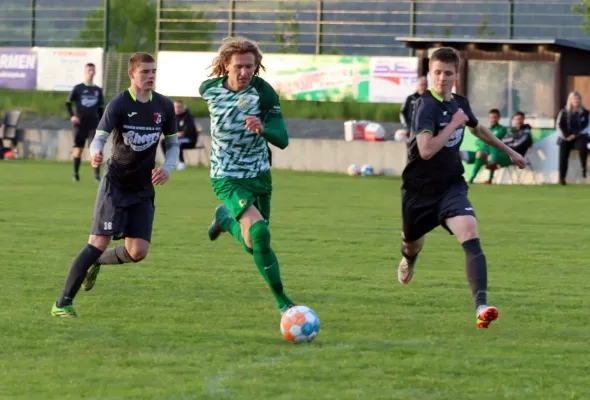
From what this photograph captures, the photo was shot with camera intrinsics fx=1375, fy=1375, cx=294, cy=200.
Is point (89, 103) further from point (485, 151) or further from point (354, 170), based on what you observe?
point (485, 151)

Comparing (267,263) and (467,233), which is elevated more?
(467,233)

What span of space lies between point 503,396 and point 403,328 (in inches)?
80.0

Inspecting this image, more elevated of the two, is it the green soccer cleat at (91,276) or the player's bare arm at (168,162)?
the player's bare arm at (168,162)

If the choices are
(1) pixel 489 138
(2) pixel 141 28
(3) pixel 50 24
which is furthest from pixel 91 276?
(2) pixel 141 28

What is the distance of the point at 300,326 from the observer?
24.8ft

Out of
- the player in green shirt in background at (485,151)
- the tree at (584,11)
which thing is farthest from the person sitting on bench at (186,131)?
the tree at (584,11)

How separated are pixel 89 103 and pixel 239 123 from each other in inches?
630

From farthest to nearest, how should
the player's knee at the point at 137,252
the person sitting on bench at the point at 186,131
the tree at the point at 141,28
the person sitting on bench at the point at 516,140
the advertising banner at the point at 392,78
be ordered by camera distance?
1. the tree at the point at 141,28
2. the advertising banner at the point at 392,78
3. the person sitting on bench at the point at 186,131
4. the person sitting on bench at the point at 516,140
5. the player's knee at the point at 137,252

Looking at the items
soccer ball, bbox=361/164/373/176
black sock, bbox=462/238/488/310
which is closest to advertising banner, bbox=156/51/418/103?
soccer ball, bbox=361/164/373/176

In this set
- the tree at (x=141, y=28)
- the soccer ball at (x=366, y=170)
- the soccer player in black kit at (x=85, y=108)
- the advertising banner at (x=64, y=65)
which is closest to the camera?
the soccer player in black kit at (x=85, y=108)

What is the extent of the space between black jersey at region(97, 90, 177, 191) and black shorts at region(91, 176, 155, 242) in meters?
0.07

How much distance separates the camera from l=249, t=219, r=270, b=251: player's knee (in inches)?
317

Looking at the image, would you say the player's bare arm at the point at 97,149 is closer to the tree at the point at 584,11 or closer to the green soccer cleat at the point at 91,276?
the green soccer cleat at the point at 91,276

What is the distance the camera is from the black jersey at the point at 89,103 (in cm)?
2378
